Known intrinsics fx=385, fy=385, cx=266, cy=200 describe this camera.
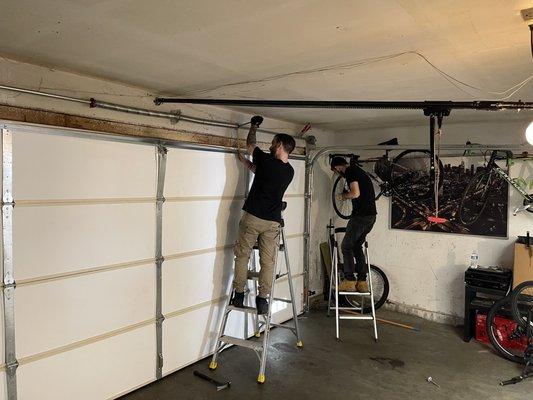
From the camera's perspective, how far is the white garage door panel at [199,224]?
3376 mm

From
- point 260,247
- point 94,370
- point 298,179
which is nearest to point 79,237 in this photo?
point 94,370

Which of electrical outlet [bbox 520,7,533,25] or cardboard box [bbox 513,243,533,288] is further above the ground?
electrical outlet [bbox 520,7,533,25]

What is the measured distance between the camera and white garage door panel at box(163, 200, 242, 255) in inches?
133

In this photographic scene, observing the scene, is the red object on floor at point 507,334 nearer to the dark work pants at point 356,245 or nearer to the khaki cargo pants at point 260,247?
the dark work pants at point 356,245

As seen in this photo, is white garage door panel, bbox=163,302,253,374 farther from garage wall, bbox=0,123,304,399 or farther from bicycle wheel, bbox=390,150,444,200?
bicycle wheel, bbox=390,150,444,200

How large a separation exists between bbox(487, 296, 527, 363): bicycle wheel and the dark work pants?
4.65ft

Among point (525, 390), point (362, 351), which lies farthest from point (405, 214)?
point (525, 390)

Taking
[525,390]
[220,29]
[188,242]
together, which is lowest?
[525,390]

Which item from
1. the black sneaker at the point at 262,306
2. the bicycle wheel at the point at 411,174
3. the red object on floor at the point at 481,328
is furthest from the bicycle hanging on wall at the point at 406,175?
the black sneaker at the point at 262,306

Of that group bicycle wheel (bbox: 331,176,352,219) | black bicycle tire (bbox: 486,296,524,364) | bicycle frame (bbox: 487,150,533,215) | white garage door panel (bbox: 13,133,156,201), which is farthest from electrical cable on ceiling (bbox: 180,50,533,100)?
bicycle wheel (bbox: 331,176,352,219)

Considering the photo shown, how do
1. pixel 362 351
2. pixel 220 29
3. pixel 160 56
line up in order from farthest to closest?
pixel 362 351 → pixel 160 56 → pixel 220 29

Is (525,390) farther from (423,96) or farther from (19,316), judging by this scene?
(19,316)

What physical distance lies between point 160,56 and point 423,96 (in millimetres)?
2253

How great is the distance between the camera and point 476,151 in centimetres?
462
